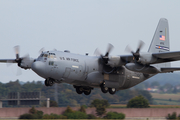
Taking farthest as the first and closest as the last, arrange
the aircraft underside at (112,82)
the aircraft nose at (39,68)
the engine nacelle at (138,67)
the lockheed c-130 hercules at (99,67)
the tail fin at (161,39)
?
the tail fin at (161,39) < the aircraft underside at (112,82) < the engine nacelle at (138,67) < the lockheed c-130 hercules at (99,67) < the aircraft nose at (39,68)

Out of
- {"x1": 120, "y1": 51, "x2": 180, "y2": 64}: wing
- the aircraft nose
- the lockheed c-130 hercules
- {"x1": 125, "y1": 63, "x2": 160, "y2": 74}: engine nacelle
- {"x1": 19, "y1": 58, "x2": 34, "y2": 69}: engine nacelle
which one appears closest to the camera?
the aircraft nose

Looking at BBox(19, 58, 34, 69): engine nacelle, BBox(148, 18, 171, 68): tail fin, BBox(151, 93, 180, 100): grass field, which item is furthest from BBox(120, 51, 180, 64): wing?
BBox(151, 93, 180, 100): grass field

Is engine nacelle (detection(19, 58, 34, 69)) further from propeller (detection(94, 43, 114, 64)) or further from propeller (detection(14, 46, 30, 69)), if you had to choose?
propeller (detection(94, 43, 114, 64))

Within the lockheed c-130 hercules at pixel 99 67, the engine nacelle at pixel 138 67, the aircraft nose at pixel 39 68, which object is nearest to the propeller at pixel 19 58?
the lockheed c-130 hercules at pixel 99 67

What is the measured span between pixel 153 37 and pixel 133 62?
450cm

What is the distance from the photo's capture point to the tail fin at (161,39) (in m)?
26.6

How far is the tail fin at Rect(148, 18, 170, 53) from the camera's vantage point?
26625 millimetres

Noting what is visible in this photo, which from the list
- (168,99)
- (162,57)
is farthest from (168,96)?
(162,57)

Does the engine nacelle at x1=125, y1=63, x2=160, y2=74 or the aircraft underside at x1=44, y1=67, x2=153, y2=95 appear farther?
the aircraft underside at x1=44, y1=67, x2=153, y2=95

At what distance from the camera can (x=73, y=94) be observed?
2243 inches

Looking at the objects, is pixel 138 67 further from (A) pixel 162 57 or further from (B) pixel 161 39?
(B) pixel 161 39

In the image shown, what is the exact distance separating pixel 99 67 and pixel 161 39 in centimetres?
692

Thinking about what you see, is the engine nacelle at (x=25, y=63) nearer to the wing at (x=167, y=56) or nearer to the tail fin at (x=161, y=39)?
the wing at (x=167, y=56)

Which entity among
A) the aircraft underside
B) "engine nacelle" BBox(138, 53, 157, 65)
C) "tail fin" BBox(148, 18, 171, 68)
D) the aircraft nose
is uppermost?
"tail fin" BBox(148, 18, 171, 68)
